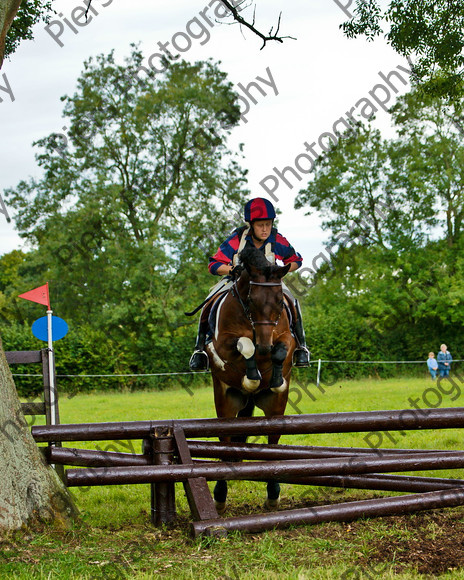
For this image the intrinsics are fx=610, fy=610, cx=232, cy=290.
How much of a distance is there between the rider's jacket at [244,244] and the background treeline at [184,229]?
56.3 ft

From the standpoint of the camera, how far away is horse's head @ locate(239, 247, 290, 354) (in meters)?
4.55

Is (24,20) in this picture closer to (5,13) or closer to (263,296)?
(5,13)

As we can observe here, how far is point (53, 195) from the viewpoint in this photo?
26344 millimetres

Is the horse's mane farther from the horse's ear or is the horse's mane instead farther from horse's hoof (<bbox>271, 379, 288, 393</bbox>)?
horse's hoof (<bbox>271, 379, 288, 393</bbox>)

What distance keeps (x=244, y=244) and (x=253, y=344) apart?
1121mm

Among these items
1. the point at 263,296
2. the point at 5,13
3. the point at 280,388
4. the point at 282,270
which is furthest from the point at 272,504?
the point at 5,13

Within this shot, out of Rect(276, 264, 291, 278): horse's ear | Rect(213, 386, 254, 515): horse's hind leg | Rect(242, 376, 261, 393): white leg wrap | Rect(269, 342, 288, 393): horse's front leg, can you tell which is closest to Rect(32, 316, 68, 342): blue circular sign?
Rect(213, 386, 254, 515): horse's hind leg

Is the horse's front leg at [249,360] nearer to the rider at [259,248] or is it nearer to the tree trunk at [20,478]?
the rider at [259,248]

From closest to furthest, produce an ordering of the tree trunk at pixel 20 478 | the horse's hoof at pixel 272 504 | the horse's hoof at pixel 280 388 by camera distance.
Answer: the tree trunk at pixel 20 478, the horse's hoof at pixel 280 388, the horse's hoof at pixel 272 504

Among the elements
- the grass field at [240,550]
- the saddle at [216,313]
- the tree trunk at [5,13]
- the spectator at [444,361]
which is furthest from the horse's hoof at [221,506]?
the spectator at [444,361]

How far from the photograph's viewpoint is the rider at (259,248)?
528cm

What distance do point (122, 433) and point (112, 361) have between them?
18.3 m

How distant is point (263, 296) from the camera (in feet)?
15.0

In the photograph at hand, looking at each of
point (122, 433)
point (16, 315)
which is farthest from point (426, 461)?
point (16, 315)
